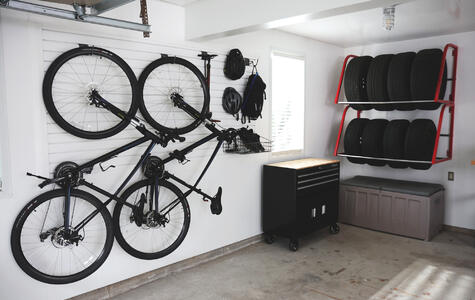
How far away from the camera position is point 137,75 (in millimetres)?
3154

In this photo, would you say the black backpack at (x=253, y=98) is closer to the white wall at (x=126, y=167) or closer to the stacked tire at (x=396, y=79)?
the white wall at (x=126, y=167)

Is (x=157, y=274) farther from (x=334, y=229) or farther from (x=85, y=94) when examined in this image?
(x=334, y=229)

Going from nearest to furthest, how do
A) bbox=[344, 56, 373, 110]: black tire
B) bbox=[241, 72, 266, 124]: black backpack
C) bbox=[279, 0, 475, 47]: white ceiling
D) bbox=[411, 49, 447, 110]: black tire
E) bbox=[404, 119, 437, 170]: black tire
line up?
bbox=[279, 0, 475, 47]: white ceiling, bbox=[241, 72, 266, 124]: black backpack, bbox=[411, 49, 447, 110]: black tire, bbox=[404, 119, 437, 170]: black tire, bbox=[344, 56, 373, 110]: black tire

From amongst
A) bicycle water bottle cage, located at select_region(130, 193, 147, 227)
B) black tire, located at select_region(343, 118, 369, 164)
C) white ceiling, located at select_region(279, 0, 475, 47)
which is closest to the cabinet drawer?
black tire, located at select_region(343, 118, 369, 164)

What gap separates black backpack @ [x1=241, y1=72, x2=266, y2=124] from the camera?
402 centimetres

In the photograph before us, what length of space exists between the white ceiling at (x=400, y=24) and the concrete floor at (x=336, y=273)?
254 cm

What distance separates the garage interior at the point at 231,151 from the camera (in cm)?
262

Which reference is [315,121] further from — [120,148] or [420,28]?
[120,148]

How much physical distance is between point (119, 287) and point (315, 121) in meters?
3.31

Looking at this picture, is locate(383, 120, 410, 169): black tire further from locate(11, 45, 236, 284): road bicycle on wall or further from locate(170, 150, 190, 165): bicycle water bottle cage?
locate(170, 150, 190, 165): bicycle water bottle cage

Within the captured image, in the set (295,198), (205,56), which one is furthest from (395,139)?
(205,56)

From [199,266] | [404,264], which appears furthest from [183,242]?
[404,264]

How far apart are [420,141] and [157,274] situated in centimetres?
323

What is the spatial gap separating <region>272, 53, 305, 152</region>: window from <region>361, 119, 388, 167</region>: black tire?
0.80 m
